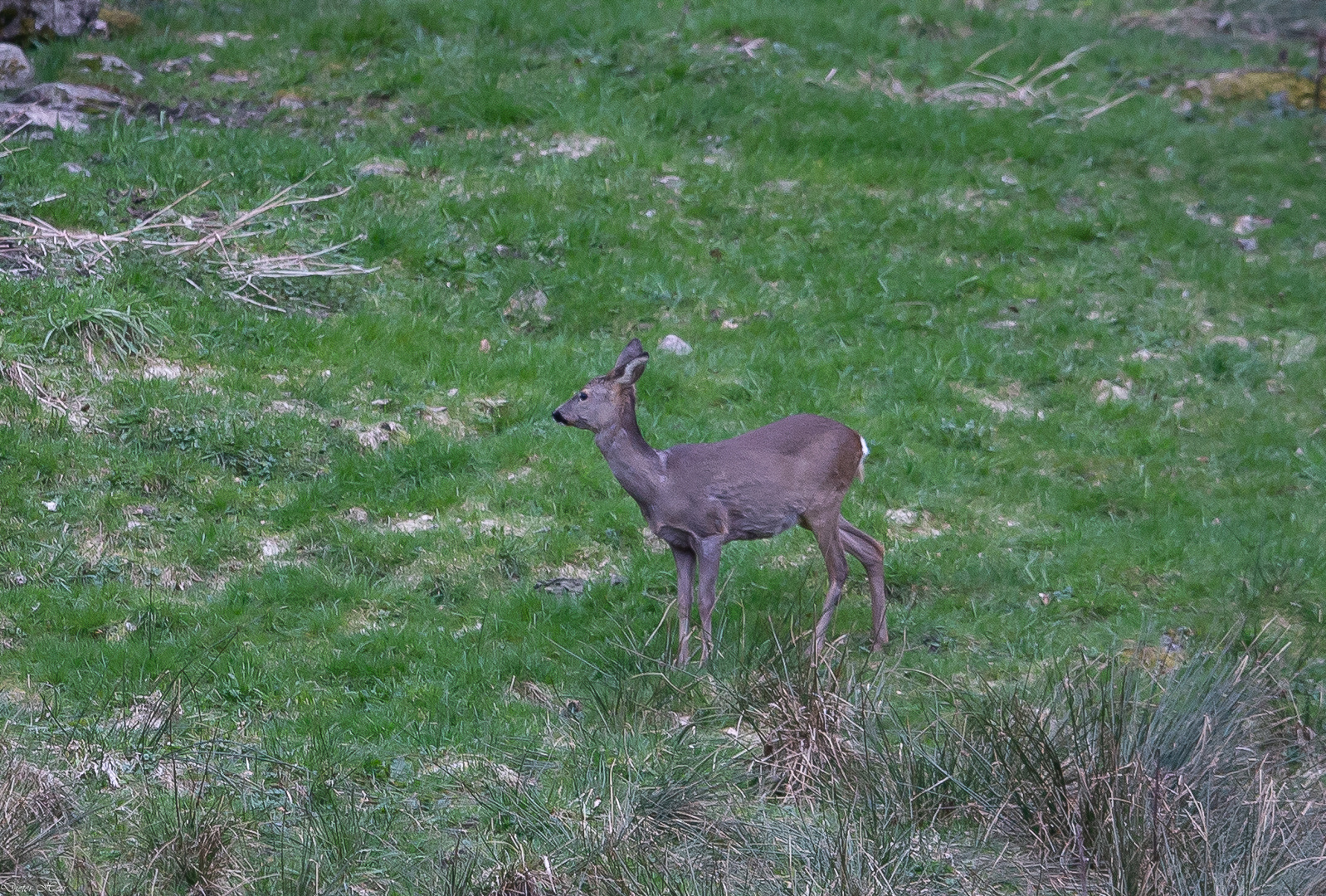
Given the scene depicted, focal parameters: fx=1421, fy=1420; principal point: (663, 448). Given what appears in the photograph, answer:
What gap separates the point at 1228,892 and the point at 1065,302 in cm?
706

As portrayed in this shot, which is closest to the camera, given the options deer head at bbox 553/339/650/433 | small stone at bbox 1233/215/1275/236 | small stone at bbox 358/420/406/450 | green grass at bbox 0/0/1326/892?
green grass at bbox 0/0/1326/892

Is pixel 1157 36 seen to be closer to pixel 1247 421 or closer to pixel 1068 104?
pixel 1068 104

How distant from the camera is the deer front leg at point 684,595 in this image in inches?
257

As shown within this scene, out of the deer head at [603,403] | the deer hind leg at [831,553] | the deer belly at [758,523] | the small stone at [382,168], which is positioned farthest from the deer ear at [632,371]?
the small stone at [382,168]

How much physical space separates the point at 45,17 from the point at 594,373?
285 inches

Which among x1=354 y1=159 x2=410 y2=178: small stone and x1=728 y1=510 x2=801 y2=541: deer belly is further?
x1=354 y1=159 x2=410 y2=178: small stone

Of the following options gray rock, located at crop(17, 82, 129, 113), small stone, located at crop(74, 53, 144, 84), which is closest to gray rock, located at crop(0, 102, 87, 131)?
gray rock, located at crop(17, 82, 129, 113)

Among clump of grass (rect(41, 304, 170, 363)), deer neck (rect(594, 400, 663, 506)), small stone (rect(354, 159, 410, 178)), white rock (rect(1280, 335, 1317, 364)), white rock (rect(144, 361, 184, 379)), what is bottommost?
white rock (rect(1280, 335, 1317, 364))

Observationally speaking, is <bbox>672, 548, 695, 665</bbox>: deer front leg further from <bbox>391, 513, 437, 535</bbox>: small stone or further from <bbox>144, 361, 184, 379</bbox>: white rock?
<bbox>144, 361, 184, 379</bbox>: white rock

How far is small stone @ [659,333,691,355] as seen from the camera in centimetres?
977

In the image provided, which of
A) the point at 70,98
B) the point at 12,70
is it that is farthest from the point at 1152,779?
the point at 12,70

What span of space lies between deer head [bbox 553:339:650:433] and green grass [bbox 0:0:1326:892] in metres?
0.93

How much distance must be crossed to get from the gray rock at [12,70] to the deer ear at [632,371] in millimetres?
7805

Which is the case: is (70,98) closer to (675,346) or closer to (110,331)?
(110,331)
